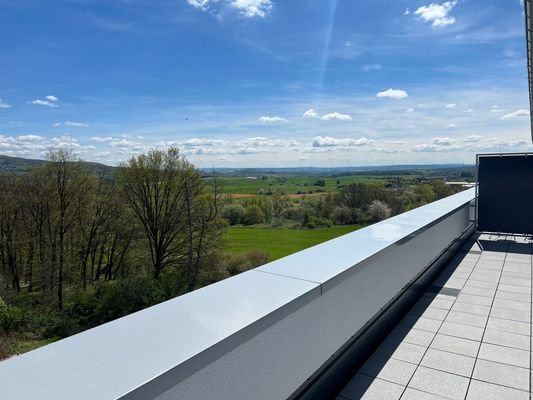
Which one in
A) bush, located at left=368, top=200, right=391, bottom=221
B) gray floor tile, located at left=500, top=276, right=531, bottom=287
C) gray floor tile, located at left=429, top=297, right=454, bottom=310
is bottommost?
bush, located at left=368, top=200, right=391, bottom=221

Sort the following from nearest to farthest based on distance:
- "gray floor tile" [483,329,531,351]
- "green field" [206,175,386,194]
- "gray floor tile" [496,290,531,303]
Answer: "gray floor tile" [483,329,531,351]
"gray floor tile" [496,290,531,303]
"green field" [206,175,386,194]

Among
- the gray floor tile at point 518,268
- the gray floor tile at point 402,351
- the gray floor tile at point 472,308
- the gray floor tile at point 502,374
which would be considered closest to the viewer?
the gray floor tile at point 502,374

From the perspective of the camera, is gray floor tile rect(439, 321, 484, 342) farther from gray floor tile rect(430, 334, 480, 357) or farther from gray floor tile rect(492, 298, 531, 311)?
gray floor tile rect(492, 298, 531, 311)

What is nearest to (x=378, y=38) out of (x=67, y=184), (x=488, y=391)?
(x=488, y=391)

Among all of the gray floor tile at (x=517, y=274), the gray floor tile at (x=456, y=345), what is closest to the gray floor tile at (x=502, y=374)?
the gray floor tile at (x=456, y=345)

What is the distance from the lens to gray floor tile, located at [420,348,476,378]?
7.02ft

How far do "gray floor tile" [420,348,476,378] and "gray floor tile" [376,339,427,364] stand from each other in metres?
0.05

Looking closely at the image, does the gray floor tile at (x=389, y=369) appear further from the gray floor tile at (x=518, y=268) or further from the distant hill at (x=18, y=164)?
the distant hill at (x=18, y=164)

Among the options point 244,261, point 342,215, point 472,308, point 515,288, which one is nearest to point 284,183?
point 342,215

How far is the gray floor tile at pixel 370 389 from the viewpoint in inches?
75.0

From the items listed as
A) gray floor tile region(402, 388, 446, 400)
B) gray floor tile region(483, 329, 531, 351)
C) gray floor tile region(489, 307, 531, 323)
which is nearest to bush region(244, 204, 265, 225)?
gray floor tile region(489, 307, 531, 323)

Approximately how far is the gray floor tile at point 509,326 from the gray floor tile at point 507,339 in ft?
0.22

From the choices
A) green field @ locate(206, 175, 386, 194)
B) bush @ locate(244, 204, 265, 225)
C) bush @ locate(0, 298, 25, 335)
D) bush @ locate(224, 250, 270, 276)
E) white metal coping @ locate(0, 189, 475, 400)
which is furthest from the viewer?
bush @ locate(244, 204, 265, 225)

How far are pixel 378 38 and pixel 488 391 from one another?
1195 cm
